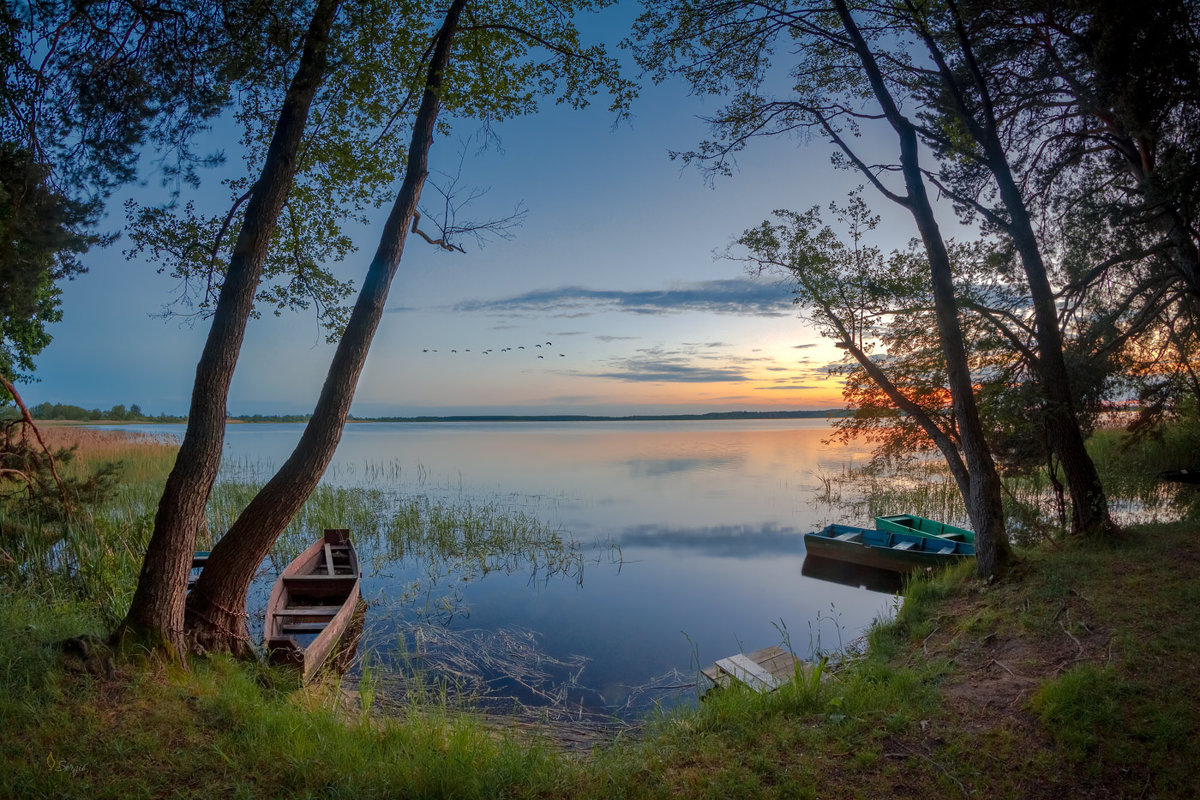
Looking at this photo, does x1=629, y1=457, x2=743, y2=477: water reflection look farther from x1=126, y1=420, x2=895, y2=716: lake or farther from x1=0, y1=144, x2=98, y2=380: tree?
x1=0, y1=144, x2=98, y2=380: tree

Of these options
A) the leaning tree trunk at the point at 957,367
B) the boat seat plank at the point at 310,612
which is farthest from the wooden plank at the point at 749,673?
the boat seat plank at the point at 310,612

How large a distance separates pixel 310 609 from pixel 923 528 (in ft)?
39.1

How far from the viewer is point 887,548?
38.3 feet

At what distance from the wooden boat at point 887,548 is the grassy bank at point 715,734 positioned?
5491 mm

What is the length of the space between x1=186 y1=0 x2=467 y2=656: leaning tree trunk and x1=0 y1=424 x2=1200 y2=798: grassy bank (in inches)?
17.8

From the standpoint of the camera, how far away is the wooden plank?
5.81 meters

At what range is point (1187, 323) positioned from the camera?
11172mm

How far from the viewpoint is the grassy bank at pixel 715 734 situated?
3.48m

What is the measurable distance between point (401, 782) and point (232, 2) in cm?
637

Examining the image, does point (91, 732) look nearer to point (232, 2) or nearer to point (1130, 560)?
point (232, 2)

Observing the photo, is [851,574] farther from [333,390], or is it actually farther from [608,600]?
[333,390]

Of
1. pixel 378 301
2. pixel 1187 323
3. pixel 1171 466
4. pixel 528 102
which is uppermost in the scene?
pixel 528 102

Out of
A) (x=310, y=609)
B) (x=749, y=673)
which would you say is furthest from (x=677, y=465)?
(x=749, y=673)

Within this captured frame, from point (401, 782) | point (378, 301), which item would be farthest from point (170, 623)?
point (378, 301)
